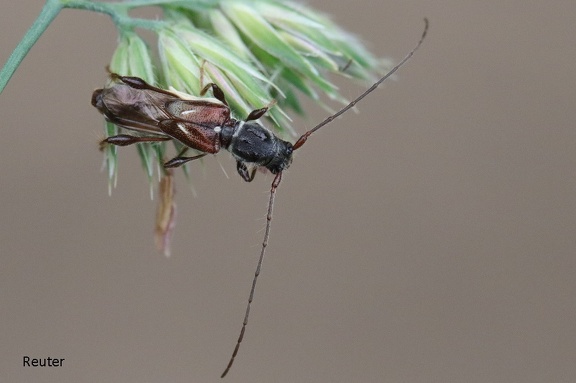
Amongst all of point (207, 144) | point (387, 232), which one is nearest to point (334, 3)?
point (387, 232)

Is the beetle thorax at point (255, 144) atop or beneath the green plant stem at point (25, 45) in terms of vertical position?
beneath

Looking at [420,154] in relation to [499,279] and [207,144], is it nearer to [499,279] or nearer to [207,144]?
[499,279]

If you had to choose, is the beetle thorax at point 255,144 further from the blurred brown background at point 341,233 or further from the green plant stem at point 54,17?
the blurred brown background at point 341,233

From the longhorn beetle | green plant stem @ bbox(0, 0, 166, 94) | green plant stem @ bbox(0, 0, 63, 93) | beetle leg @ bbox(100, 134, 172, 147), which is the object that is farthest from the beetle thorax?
green plant stem @ bbox(0, 0, 63, 93)

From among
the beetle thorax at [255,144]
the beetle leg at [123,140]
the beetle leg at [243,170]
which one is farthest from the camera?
the beetle leg at [243,170]

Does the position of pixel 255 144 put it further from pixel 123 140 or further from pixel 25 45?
pixel 25 45

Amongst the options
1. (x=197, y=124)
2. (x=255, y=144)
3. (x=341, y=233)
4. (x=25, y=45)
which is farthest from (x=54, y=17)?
(x=341, y=233)

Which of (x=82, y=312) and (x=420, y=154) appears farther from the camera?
(x=420, y=154)

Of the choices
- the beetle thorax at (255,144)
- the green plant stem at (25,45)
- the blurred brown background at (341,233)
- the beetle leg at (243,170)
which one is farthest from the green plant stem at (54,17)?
the blurred brown background at (341,233)
